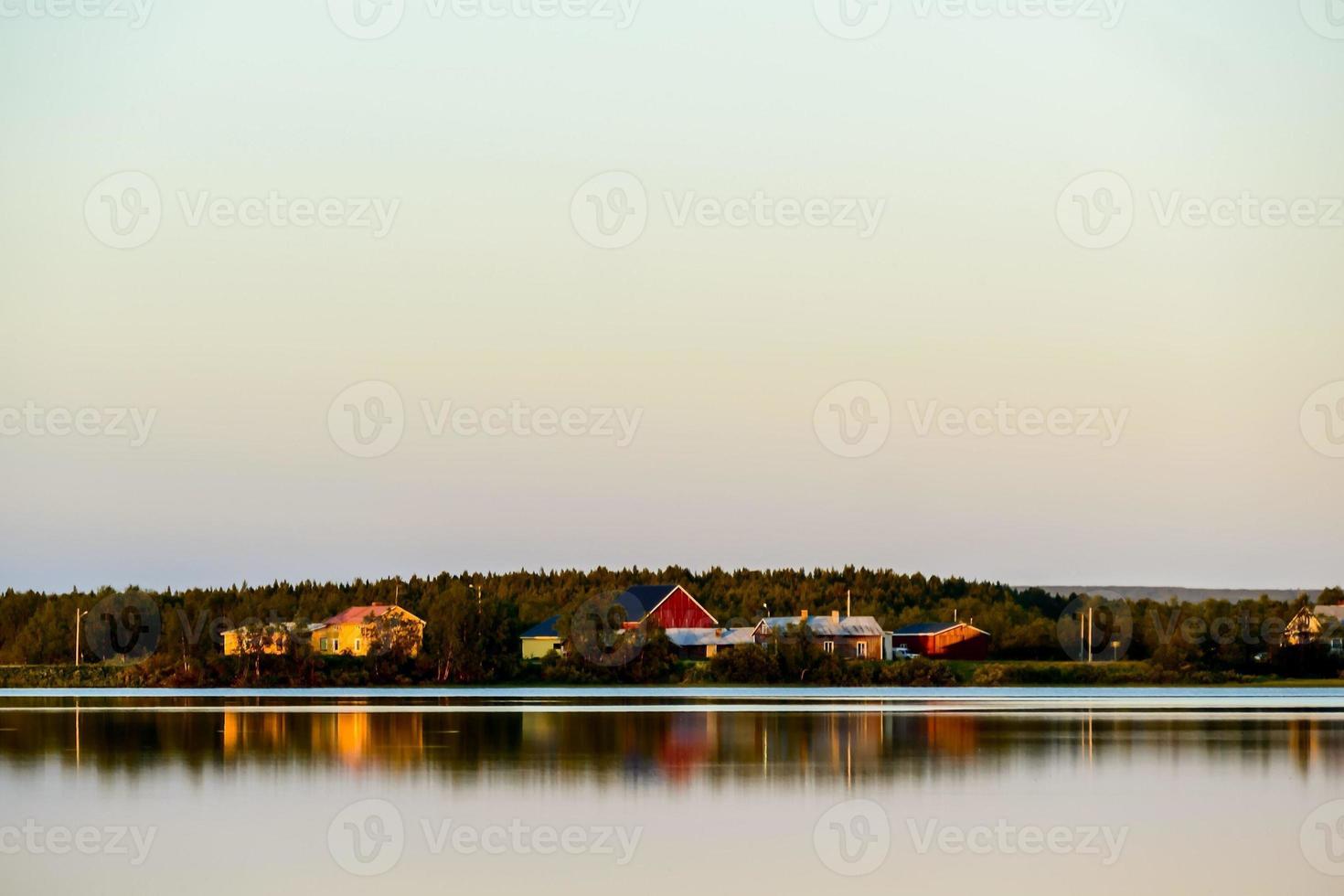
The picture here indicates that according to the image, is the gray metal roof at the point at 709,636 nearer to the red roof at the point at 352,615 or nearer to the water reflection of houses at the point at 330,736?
the red roof at the point at 352,615

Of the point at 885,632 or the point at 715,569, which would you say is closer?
the point at 885,632

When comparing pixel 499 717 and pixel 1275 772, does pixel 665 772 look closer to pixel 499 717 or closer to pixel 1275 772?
pixel 1275 772

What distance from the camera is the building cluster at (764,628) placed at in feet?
268

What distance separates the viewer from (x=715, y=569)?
118938mm

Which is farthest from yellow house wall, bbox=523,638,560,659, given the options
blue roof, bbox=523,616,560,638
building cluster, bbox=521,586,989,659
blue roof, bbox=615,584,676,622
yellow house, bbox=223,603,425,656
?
yellow house, bbox=223,603,425,656

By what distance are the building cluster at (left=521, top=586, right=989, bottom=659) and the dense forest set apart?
4.66ft

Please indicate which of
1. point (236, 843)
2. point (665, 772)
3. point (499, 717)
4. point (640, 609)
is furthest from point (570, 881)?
point (640, 609)

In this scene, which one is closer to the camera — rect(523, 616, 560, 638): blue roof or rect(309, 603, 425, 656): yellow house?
rect(309, 603, 425, 656): yellow house

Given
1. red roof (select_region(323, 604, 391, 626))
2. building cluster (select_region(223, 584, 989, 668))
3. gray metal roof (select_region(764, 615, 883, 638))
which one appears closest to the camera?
building cluster (select_region(223, 584, 989, 668))

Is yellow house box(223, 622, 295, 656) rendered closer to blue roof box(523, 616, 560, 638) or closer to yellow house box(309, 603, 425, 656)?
yellow house box(309, 603, 425, 656)

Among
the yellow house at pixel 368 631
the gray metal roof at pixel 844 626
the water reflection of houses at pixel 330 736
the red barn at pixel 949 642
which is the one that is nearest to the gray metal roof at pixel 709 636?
the gray metal roof at pixel 844 626

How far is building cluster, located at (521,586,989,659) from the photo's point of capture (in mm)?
81688

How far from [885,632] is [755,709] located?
130 ft

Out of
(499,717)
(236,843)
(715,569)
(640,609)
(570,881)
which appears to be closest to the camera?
(570,881)
